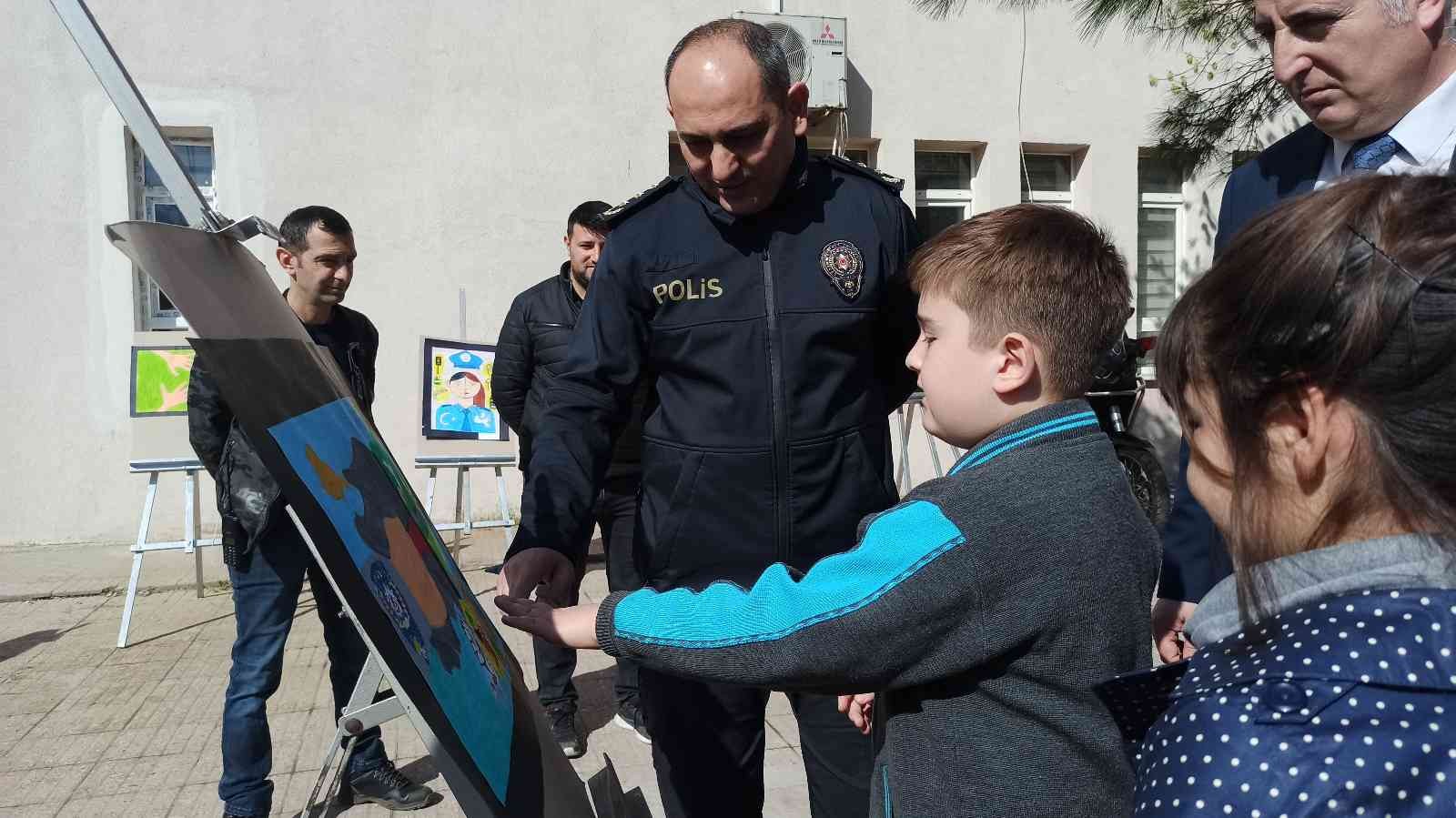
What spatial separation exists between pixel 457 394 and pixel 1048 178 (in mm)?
5521

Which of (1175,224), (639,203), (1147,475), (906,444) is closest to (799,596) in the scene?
(639,203)

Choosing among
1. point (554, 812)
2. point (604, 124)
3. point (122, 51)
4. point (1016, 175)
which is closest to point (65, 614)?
point (122, 51)

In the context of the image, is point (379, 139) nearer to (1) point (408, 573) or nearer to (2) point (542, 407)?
(2) point (542, 407)

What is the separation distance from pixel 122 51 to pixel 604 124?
132 inches

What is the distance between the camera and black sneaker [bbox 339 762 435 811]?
3.54m

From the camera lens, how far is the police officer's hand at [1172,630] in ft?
5.96

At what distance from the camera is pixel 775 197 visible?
212 cm

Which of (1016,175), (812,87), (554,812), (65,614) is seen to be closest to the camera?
(554,812)

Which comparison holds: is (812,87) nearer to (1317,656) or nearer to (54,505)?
(54,505)

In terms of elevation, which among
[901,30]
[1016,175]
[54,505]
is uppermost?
[901,30]

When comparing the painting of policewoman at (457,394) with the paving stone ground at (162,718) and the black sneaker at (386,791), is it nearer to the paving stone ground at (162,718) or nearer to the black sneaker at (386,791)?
the paving stone ground at (162,718)

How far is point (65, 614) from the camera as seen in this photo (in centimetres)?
611

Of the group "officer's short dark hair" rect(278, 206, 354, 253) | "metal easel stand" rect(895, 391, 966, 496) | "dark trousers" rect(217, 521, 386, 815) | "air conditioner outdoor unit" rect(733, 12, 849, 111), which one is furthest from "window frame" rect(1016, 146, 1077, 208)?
"dark trousers" rect(217, 521, 386, 815)

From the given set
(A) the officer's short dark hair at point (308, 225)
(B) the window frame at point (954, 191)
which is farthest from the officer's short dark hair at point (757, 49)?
(B) the window frame at point (954, 191)
